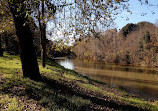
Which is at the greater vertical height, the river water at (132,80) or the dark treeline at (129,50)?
the dark treeline at (129,50)

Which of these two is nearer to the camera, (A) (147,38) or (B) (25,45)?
(B) (25,45)

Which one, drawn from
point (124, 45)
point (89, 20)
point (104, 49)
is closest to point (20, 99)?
point (89, 20)

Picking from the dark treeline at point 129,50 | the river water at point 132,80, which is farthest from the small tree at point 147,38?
the river water at point 132,80

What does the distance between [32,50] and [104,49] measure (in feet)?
161

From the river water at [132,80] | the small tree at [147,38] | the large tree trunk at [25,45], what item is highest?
the small tree at [147,38]

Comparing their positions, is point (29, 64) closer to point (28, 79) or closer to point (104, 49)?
point (28, 79)

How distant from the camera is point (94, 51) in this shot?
5584 cm

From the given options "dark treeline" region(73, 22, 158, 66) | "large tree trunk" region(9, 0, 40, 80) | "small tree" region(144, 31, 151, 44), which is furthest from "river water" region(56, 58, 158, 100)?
"small tree" region(144, 31, 151, 44)

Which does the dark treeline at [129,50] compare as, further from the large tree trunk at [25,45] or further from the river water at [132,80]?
the large tree trunk at [25,45]

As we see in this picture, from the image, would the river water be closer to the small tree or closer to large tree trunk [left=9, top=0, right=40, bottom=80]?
large tree trunk [left=9, top=0, right=40, bottom=80]

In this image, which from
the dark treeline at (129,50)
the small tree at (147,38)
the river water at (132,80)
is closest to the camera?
the river water at (132,80)

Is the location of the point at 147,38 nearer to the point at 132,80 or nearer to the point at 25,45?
the point at 132,80

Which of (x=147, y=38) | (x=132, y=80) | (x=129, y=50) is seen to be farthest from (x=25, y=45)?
(x=147, y=38)

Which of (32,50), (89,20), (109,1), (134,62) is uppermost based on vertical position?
(109,1)
